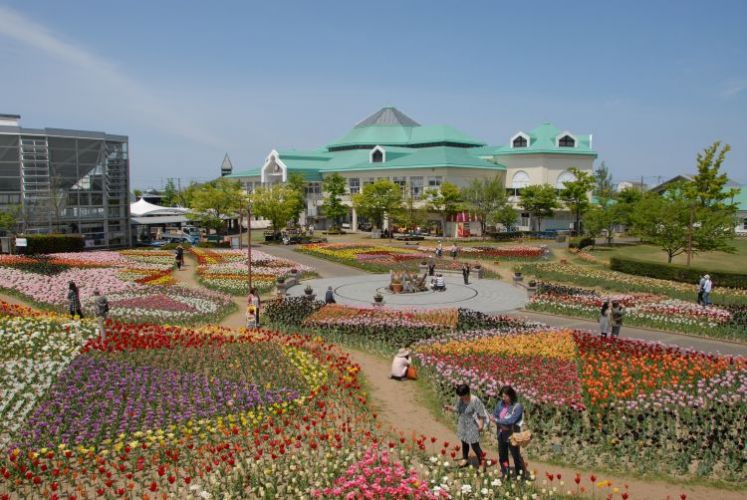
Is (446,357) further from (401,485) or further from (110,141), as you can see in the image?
(110,141)

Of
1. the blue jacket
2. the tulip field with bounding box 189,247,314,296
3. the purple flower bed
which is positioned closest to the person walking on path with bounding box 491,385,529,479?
the blue jacket

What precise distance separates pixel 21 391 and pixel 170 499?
5969mm

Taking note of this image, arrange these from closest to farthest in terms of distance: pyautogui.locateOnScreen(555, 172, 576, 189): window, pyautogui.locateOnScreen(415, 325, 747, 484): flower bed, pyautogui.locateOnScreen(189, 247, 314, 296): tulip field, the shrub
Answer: pyautogui.locateOnScreen(415, 325, 747, 484): flower bed, pyautogui.locateOnScreen(189, 247, 314, 296): tulip field, the shrub, pyautogui.locateOnScreen(555, 172, 576, 189): window

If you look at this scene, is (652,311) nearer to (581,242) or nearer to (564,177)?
(581,242)

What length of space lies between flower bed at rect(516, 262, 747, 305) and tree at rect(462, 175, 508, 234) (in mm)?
23529

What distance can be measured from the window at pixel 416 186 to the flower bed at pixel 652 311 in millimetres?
40871

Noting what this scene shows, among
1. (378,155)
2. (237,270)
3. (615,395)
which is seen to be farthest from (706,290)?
(378,155)

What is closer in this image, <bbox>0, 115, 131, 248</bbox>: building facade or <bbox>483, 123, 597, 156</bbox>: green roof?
<bbox>0, 115, 131, 248</bbox>: building facade

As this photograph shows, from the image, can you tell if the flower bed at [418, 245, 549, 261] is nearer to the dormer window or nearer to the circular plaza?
the circular plaza

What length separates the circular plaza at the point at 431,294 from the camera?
26.0 meters

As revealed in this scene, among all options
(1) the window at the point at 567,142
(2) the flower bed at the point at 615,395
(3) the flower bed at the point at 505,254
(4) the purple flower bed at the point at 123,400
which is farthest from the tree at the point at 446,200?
(4) the purple flower bed at the point at 123,400

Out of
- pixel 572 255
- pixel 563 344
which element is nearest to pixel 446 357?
pixel 563 344

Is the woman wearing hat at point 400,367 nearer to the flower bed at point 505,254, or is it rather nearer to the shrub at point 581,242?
the flower bed at point 505,254

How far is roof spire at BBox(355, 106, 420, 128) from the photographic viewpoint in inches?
3460
